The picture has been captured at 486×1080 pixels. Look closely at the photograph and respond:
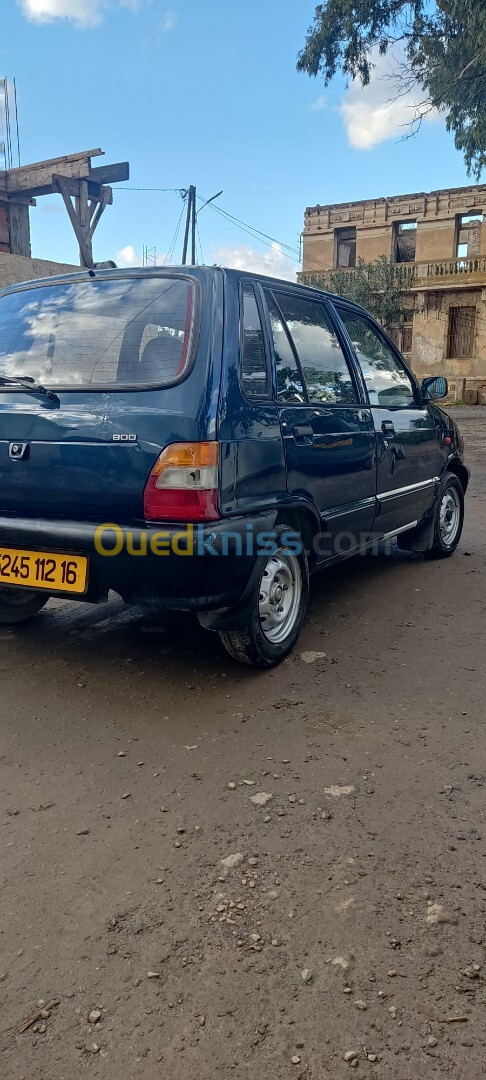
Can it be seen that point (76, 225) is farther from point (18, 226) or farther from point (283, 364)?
point (283, 364)

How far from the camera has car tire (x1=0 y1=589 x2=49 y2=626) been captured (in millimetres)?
3783

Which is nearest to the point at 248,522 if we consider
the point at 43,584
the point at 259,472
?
the point at 259,472

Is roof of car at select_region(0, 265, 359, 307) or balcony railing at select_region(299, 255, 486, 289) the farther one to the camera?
balcony railing at select_region(299, 255, 486, 289)

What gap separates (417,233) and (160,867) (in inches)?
1293

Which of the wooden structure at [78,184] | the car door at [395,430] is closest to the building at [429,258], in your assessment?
the wooden structure at [78,184]

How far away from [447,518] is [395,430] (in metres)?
1.40

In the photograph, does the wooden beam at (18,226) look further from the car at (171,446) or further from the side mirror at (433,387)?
the car at (171,446)

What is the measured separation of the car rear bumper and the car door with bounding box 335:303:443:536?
4.98ft

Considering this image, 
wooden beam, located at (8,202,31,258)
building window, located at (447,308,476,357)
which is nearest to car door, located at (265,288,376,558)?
wooden beam, located at (8,202,31,258)

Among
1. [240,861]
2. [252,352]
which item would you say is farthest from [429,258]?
[240,861]

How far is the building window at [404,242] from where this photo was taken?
3155 cm

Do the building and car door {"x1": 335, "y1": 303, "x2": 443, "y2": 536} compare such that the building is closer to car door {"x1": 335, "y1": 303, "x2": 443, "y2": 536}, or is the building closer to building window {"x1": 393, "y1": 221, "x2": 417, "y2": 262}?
building window {"x1": 393, "y1": 221, "x2": 417, "y2": 262}

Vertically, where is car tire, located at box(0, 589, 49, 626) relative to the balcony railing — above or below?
below

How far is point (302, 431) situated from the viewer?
327cm
